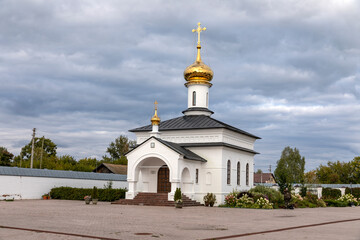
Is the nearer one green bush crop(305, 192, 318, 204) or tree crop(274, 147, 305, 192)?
green bush crop(305, 192, 318, 204)

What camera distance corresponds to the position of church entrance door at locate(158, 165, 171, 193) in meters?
32.1

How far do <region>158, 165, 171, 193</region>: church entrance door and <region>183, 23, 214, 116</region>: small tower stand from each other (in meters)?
6.36

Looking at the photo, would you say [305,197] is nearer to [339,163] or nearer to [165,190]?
[165,190]

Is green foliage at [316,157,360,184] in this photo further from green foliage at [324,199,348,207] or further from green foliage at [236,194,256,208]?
green foliage at [236,194,256,208]

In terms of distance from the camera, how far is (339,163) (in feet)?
258

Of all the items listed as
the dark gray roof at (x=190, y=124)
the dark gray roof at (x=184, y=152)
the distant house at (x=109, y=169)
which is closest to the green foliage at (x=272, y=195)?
the dark gray roof at (x=184, y=152)

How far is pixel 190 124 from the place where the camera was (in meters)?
33.6

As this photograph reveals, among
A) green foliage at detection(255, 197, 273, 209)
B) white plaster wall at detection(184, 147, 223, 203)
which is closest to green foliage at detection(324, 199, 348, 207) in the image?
green foliage at detection(255, 197, 273, 209)

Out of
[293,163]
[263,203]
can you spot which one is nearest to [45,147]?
[293,163]

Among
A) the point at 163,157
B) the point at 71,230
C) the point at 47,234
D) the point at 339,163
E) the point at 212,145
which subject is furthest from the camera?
the point at 339,163

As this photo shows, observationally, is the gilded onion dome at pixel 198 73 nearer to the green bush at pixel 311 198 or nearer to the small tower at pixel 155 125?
the small tower at pixel 155 125

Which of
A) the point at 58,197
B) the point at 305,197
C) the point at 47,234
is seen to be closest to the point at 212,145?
the point at 305,197

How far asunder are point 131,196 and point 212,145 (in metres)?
6.95

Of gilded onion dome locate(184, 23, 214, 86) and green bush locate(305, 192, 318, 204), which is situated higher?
gilded onion dome locate(184, 23, 214, 86)
